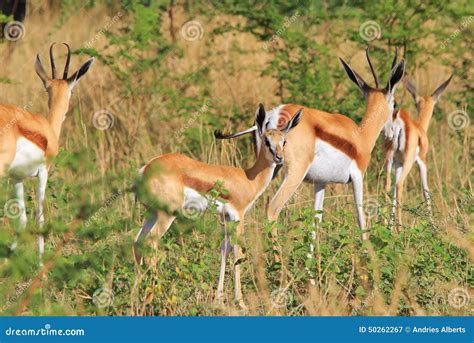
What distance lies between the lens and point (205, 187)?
614 cm

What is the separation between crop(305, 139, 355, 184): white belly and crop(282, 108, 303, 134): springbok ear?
0.55 meters

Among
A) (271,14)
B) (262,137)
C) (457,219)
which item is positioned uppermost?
(271,14)

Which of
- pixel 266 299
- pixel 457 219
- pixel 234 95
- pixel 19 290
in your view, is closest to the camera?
pixel 266 299

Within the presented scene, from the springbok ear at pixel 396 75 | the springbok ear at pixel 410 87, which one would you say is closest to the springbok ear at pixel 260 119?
the springbok ear at pixel 396 75

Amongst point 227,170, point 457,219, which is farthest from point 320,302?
point 457,219

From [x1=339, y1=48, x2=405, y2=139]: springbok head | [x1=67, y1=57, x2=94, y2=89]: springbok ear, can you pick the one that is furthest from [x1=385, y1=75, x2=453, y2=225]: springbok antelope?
[x1=67, y1=57, x2=94, y2=89]: springbok ear

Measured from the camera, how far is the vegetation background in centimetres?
534

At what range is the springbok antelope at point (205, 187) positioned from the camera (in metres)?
5.95

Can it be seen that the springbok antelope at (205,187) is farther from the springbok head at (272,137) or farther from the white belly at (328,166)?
the white belly at (328,166)

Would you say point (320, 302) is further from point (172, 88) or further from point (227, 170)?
point (172, 88)

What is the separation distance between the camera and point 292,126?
6707 millimetres

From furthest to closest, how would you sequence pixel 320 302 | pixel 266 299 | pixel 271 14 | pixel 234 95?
pixel 234 95, pixel 271 14, pixel 266 299, pixel 320 302

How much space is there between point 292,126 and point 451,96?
174 inches

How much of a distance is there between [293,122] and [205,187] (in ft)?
2.91
